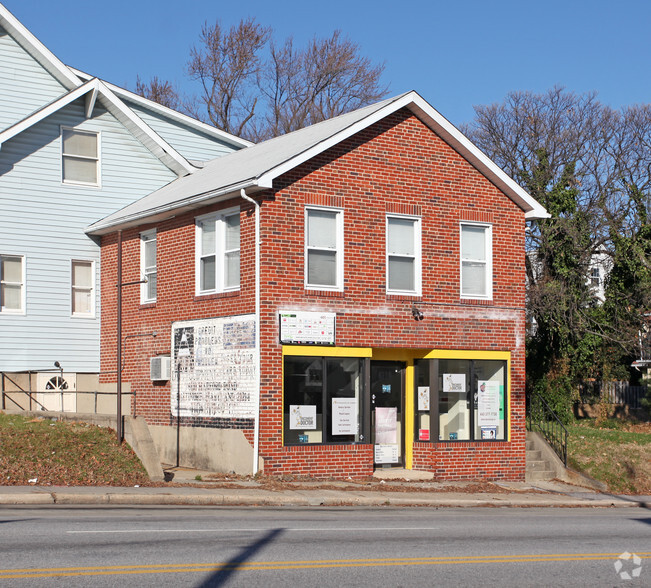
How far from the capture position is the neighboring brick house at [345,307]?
20016 mm

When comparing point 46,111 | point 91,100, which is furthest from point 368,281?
point 46,111

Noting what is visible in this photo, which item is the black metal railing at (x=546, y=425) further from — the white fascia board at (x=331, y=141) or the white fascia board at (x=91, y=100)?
the white fascia board at (x=91, y=100)

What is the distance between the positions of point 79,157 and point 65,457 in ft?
33.6

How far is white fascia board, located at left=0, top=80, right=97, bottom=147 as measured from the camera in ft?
79.5

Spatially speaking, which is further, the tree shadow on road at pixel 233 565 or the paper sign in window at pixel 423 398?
the paper sign in window at pixel 423 398

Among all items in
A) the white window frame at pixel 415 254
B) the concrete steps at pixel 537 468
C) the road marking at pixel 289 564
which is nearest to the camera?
the road marking at pixel 289 564

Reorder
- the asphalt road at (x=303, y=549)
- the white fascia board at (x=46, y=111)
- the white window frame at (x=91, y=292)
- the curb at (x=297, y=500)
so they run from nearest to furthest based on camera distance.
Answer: the asphalt road at (x=303, y=549) → the curb at (x=297, y=500) → the white fascia board at (x=46, y=111) → the white window frame at (x=91, y=292)

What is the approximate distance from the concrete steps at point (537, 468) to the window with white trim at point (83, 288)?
12034 mm

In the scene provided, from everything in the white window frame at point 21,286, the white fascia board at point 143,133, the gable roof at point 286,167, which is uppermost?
the white fascia board at point 143,133

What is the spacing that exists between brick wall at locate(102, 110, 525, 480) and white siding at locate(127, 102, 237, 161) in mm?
6749

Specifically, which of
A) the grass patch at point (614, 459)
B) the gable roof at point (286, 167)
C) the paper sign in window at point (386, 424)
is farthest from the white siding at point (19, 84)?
the grass patch at point (614, 459)

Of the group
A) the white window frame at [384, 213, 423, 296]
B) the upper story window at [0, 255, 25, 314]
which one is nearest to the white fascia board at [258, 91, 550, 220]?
the white window frame at [384, 213, 423, 296]

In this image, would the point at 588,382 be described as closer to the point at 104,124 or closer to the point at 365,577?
the point at 104,124

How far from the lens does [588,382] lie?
130 ft
